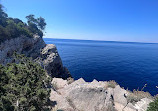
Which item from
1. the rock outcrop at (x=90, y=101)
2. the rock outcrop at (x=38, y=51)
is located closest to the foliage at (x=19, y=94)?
the rock outcrop at (x=90, y=101)

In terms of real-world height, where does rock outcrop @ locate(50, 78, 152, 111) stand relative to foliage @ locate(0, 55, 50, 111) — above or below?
below

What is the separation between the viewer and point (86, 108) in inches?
303

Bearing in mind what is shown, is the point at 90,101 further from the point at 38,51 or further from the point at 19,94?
the point at 38,51

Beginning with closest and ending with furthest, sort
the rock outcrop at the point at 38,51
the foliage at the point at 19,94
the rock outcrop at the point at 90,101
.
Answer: the foliage at the point at 19,94, the rock outcrop at the point at 90,101, the rock outcrop at the point at 38,51

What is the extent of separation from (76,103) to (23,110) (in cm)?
509

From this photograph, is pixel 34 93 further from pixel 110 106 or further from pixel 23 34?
pixel 23 34

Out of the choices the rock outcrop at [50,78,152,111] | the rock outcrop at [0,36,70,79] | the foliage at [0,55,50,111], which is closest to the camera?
the foliage at [0,55,50,111]

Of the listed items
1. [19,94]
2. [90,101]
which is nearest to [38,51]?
[19,94]

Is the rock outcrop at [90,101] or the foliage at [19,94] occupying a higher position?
the foliage at [19,94]

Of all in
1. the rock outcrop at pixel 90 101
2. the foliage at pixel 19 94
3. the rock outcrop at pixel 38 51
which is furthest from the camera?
the rock outcrop at pixel 38 51

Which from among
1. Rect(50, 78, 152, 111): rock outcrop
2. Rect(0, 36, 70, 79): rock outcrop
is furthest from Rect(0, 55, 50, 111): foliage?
Rect(0, 36, 70, 79): rock outcrop

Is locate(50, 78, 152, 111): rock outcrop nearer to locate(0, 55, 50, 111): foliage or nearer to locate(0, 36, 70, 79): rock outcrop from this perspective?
locate(0, 55, 50, 111): foliage

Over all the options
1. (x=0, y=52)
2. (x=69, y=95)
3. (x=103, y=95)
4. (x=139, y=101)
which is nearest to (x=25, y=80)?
(x=69, y=95)

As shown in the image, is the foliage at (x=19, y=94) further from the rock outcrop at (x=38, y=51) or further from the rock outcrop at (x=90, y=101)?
the rock outcrop at (x=38, y=51)
